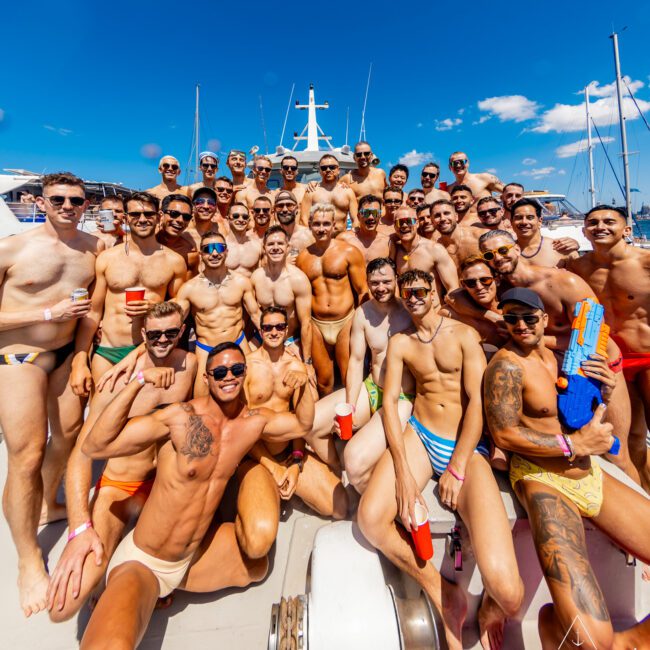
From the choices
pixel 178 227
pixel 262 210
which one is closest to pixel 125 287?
pixel 178 227

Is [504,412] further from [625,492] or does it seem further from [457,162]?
[457,162]

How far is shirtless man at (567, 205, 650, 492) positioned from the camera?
130 inches

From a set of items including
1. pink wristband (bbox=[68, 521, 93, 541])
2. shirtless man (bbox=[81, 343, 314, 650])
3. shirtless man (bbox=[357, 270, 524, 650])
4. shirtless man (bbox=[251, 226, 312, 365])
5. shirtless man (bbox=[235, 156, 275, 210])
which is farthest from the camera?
shirtless man (bbox=[235, 156, 275, 210])

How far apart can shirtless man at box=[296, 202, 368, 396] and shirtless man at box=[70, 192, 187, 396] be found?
2.01 meters

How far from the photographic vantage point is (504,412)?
2.58 m

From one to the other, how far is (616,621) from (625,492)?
42.5 inches

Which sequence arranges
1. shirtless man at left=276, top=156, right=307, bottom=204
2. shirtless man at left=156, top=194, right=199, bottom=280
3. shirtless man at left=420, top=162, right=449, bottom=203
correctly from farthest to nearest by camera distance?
shirtless man at left=420, top=162, right=449, bottom=203, shirtless man at left=276, top=156, right=307, bottom=204, shirtless man at left=156, top=194, right=199, bottom=280

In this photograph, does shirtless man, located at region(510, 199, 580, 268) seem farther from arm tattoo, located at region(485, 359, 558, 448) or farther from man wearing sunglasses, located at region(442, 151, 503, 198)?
man wearing sunglasses, located at region(442, 151, 503, 198)

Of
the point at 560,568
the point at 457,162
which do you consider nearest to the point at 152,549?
the point at 560,568

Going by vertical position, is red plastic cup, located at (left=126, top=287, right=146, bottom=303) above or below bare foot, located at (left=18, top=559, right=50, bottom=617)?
above

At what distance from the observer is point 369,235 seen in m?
5.50

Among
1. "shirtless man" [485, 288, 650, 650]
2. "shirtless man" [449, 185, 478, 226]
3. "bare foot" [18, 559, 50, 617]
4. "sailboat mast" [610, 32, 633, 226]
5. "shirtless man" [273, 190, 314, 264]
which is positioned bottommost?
"bare foot" [18, 559, 50, 617]

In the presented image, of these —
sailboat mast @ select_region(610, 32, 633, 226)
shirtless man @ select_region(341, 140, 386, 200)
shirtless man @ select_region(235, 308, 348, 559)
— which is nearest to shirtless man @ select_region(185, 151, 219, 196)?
shirtless man @ select_region(341, 140, 386, 200)

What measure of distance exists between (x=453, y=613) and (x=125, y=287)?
13.8ft
